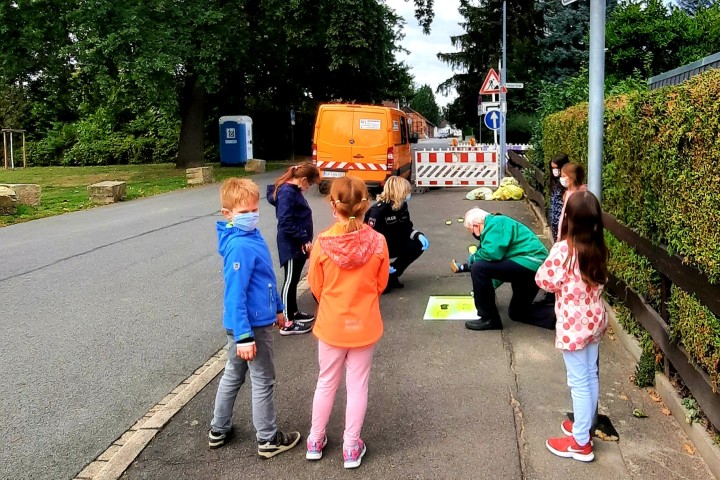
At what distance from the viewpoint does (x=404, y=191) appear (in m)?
7.10

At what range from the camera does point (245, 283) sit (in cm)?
358

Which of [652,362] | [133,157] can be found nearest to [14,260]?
[652,362]

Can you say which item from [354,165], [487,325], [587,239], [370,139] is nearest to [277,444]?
[587,239]

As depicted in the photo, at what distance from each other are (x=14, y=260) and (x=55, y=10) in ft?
50.2

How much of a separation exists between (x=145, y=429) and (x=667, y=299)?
11.2 feet

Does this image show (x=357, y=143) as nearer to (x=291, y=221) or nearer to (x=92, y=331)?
(x=291, y=221)

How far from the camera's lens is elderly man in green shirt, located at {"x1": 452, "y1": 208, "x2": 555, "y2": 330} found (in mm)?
5828

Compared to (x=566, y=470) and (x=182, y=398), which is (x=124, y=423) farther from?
(x=566, y=470)

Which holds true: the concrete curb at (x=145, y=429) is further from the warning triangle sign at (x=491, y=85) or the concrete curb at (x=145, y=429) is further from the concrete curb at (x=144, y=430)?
the warning triangle sign at (x=491, y=85)

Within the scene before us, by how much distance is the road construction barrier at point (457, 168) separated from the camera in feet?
56.9

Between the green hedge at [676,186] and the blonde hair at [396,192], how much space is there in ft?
7.24

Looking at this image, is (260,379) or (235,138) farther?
(235,138)

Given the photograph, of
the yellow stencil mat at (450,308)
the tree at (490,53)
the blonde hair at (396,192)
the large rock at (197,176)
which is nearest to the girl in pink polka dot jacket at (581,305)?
the yellow stencil mat at (450,308)

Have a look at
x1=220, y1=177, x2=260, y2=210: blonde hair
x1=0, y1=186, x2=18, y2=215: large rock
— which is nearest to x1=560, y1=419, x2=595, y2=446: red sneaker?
x1=220, y1=177, x2=260, y2=210: blonde hair
